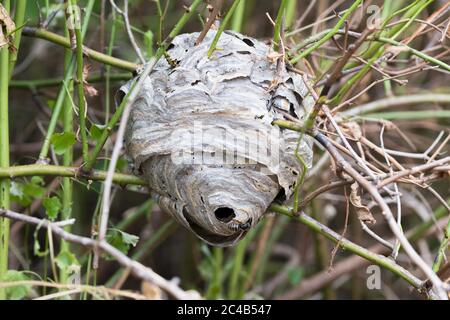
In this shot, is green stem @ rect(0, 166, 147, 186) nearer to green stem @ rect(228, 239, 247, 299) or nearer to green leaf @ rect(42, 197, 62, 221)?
green leaf @ rect(42, 197, 62, 221)

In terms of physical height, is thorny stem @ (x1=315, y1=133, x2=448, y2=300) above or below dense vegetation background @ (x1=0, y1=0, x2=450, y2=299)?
below

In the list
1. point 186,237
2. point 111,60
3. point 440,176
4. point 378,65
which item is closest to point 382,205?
point 440,176

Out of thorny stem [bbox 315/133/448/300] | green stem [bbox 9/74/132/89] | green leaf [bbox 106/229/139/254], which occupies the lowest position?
thorny stem [bbox 315/133/448/300]

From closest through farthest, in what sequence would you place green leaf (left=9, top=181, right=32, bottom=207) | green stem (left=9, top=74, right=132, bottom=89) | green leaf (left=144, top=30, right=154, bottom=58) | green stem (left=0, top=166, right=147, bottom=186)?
green stem (left=0, top=166, right=147, bottom=186) → green leaf (left=9, top=181, right=32, bottom=207) → green leaf (left=144, top=30, right=154, bottom=58) → green stem (left=9, top=74, right=132, bottom=89)

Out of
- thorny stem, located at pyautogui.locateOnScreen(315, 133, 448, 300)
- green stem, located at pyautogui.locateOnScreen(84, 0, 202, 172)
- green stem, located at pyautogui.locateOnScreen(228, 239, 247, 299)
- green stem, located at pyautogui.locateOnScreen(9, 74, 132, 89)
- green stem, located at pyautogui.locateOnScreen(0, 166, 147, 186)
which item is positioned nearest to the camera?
thorny stem, located at pyautogui.locateOnScreen(315, 133, 448, 300)

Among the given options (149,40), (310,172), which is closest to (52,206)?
(149,40)

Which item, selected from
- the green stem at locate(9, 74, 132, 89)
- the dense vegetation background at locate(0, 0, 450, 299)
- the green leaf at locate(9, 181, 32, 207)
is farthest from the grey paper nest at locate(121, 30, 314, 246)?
the green stem at locate(9, 74, 132, 89)

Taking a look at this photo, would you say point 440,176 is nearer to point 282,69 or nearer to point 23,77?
point 282,69

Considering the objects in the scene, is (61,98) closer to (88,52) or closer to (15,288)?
(88,52)
